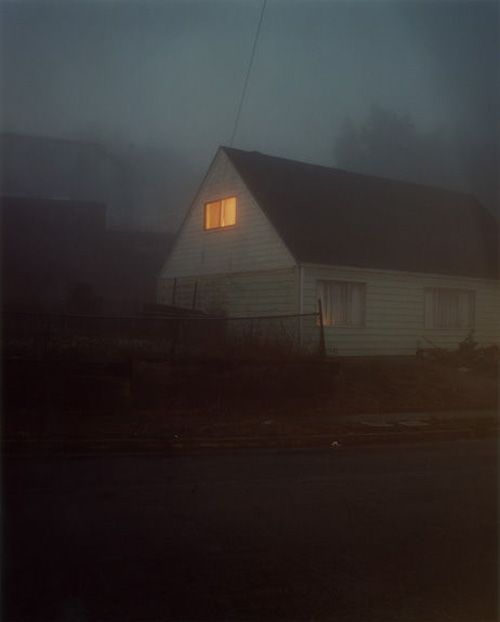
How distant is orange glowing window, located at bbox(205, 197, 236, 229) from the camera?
2481 centimetres

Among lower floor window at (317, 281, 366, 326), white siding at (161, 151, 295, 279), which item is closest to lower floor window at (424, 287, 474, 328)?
lower floor window at (317, 281, 366, 326)

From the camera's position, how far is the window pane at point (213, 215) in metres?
25.6

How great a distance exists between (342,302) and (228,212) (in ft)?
15.9

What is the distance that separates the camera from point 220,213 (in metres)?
25.5

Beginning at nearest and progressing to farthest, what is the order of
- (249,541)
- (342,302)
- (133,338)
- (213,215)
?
1. (249,541)
2. (133,338)
3. (342,302)
4. (213,215)

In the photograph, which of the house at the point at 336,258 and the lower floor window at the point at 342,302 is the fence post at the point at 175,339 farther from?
the lower floor window at the point at 342,302

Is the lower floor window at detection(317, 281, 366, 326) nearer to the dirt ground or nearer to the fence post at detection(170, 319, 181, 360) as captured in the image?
the dirt ground

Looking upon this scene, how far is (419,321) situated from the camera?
79.1ft

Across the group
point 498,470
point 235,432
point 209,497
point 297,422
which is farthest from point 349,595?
point 297,422

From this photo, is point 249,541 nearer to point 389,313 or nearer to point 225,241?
point 389,313

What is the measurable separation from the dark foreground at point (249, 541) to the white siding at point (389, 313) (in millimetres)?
11965

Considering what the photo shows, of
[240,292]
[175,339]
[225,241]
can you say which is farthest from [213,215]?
[175,339]

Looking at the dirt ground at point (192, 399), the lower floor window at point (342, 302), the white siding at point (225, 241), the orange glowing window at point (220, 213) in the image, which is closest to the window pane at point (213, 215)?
the orange glowing window at point (220, 213)

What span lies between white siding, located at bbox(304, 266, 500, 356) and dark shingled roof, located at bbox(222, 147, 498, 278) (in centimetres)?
31
